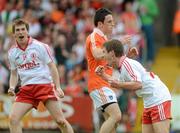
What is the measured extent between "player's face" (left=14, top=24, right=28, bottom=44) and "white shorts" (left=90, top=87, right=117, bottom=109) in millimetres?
1453

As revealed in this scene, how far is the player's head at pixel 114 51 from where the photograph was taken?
11398 mm

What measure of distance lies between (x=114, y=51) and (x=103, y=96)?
133 centimetres

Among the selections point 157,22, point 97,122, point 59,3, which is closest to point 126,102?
point 97,122

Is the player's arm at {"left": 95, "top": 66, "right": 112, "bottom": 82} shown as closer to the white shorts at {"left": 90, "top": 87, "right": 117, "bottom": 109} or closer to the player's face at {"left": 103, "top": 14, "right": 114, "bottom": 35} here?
the white shorts at {"left": 90, "top": 87, "right": 117, "bottom": 109}

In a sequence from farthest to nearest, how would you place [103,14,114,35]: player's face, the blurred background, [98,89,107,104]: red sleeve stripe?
1. the blurred background
2. [103,14,114,35]: player's face
3. [98,89,107,104]: red sleeve stripe

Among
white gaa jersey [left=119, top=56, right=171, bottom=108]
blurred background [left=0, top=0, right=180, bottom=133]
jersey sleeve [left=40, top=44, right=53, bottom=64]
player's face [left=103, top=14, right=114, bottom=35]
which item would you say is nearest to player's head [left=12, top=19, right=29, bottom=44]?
jersey sleeve [left=40, top=44, right=53, bottom=64]

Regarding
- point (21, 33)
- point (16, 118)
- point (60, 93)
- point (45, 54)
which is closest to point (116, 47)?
point (60, 93)

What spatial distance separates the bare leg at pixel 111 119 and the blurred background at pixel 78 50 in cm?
442

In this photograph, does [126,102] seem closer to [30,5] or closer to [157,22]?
[30,5]

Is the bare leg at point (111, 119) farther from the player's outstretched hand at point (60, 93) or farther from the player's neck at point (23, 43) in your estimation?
the player's neck at point (23, 43)

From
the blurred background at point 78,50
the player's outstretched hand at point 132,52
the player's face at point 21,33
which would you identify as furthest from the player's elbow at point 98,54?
the blurred background at point 78,50

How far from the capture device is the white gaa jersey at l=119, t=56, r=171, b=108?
37.2 feet

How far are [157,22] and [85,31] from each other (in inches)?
178

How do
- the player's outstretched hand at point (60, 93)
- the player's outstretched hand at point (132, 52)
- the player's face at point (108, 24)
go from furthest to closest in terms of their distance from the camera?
the player's face at point (108, 24), the player's outstretched hand at point (60, 93), the player's outstretched hand at point (132, 52)
